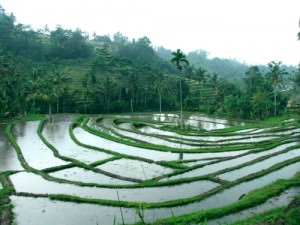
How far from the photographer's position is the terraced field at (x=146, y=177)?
12.6 m

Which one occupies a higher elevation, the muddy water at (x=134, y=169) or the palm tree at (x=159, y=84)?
the palm tree at (x=159, y=84)

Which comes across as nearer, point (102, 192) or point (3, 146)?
point (102, 192)

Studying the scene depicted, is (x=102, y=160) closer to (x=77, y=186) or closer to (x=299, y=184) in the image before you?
(x=77, y=186)

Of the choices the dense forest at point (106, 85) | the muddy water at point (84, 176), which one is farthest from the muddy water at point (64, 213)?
the dense forest at point (106, 85)

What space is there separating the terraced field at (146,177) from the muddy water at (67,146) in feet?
0.26

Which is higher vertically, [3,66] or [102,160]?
[3,66]

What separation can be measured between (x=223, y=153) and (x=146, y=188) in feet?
30.3

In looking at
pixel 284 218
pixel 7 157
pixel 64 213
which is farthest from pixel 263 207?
pixel 7 157

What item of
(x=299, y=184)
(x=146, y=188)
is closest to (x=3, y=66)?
(x=146, y=188)

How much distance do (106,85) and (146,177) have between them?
4250 cm

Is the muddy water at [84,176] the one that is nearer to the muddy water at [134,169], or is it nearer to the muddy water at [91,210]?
the muddy water at [134,169]

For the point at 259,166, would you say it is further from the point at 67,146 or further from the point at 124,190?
the point at 67,146

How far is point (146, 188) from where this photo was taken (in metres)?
15.8

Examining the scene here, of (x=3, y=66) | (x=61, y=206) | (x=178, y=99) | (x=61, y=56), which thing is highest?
(x=61, y=56)
